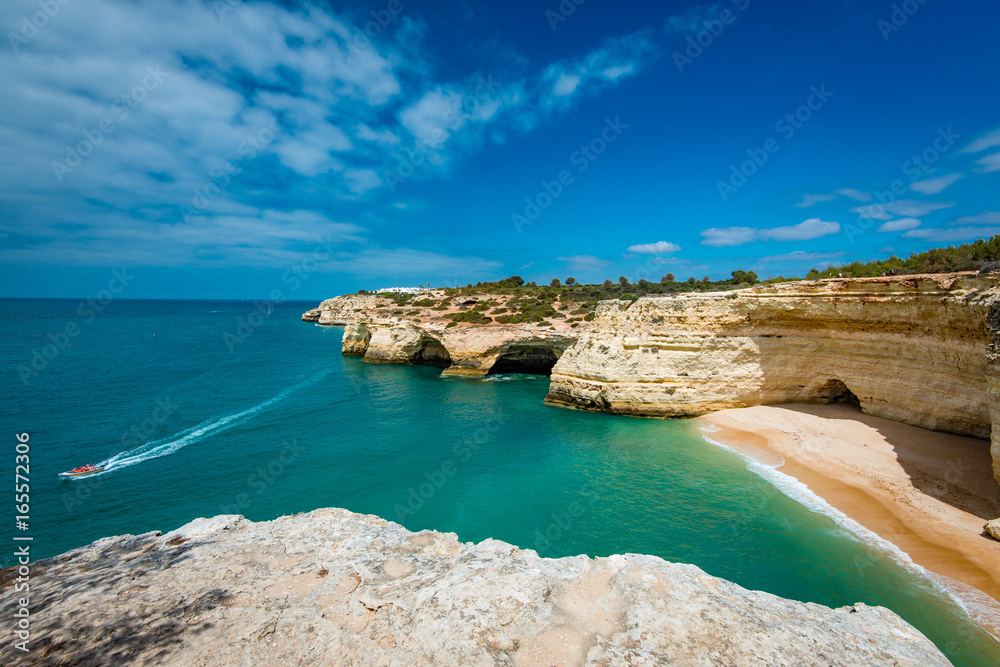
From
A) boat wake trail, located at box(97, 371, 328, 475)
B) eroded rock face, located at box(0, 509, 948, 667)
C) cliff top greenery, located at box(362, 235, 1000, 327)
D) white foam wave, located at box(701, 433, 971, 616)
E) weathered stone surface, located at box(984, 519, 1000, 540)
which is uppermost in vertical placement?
cliff top greenery, located at box(362, 235, 1000, 327)

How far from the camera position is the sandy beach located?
29.7 ft

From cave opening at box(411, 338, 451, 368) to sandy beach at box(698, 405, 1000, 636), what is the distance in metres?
24.5

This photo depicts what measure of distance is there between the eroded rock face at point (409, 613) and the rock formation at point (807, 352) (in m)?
10.9

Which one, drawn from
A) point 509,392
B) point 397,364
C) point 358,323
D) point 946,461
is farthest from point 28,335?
point 946,461

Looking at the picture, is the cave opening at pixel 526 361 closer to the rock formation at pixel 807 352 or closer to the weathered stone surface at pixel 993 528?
the rock formation at pixel 807 352

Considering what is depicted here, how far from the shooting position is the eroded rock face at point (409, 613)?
3928mm

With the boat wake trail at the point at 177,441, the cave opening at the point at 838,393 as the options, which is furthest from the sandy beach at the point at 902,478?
the boat wake trail at the point at 177,441

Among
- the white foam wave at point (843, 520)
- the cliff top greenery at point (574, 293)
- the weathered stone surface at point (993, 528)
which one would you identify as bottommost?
the white foam wave at point (843, 520)

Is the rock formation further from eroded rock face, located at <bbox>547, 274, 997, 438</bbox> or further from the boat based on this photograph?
the boat

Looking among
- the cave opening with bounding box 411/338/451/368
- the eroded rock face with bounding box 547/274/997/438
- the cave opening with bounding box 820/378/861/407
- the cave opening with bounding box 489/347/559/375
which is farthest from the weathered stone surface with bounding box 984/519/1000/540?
the cave opening with bounding box 411/338/451/368

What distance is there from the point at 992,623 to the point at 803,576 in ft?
9.41

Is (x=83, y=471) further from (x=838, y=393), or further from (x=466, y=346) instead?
(x=838, y=393)

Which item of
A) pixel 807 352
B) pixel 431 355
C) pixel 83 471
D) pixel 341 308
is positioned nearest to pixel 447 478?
pixel 83 471

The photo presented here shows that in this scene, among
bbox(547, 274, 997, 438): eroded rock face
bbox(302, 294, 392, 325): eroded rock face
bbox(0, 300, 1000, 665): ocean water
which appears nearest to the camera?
bbox(0, 300, 1000, 665): ocean water
